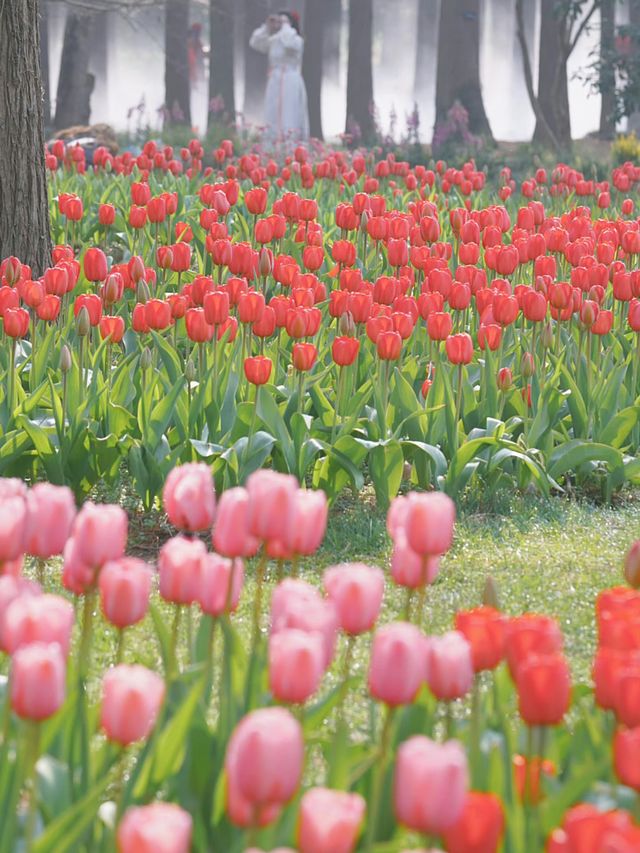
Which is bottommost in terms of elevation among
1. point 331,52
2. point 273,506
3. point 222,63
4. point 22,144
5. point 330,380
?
point 330,380

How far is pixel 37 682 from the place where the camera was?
157 cm

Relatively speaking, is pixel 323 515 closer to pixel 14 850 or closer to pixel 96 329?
pixel 14 850

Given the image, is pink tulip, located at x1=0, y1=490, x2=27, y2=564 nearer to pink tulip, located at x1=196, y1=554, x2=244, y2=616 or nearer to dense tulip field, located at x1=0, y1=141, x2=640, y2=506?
pink tulip, located at x1=196, y1=554, x2=244, y2=616

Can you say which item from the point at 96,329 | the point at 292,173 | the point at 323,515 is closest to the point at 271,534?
the point at 323,515

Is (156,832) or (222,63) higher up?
(222,63)

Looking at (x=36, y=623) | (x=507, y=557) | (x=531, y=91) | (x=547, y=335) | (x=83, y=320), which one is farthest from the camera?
(x=531, y=91)

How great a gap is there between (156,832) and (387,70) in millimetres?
58636

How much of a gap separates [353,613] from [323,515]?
204mm

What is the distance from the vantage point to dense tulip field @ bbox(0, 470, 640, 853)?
139cm

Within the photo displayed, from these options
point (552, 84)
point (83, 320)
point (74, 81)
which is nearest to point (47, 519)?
point (83, 320)

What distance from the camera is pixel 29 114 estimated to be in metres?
6.54

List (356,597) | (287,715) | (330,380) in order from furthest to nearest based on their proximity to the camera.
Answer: (330,380) → (356,597) → (287,715)

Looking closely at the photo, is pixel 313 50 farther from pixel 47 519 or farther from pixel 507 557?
pixel 47 519

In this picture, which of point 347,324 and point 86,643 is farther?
point 347,324
